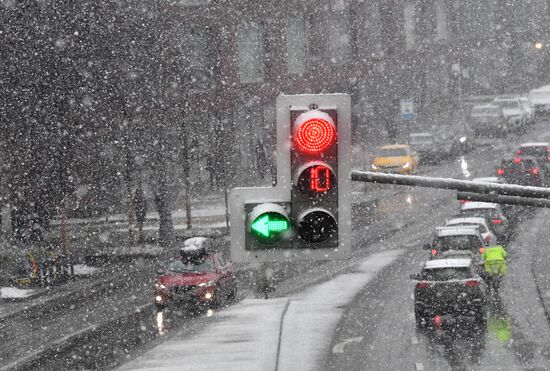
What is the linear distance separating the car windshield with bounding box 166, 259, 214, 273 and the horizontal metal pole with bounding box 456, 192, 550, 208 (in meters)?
20.9

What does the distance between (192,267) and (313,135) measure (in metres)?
22.7

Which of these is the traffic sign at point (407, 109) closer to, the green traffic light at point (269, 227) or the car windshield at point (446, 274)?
the car windshield at point (446, 274)

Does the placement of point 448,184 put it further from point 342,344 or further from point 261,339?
point 342,344

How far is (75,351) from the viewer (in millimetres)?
24172

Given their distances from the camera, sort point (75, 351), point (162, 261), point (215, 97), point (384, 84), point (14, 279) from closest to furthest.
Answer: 1. point (75, 351)
2. point (14, 279)
3. point (162, 261)
4. point (215, 97)
5. point (384, 84)

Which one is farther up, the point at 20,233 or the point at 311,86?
the point at 311,86

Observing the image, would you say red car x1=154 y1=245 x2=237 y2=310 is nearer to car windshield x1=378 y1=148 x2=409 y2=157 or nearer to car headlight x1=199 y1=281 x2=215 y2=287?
car headlight x1=199 y1=281 x2=215 y2=287

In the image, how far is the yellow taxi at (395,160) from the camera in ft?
174

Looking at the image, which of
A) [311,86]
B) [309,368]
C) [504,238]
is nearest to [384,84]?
[311,86]

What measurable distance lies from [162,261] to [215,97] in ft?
51.2

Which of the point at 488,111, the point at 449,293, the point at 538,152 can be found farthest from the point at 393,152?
the point at 449,293

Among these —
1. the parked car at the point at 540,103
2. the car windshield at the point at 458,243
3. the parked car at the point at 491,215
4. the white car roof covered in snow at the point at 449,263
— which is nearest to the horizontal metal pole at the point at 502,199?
the white car roof covered in snow at the point at 449,263

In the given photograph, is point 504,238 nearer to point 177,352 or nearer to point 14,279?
point 14,279

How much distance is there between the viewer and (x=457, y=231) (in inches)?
1249
